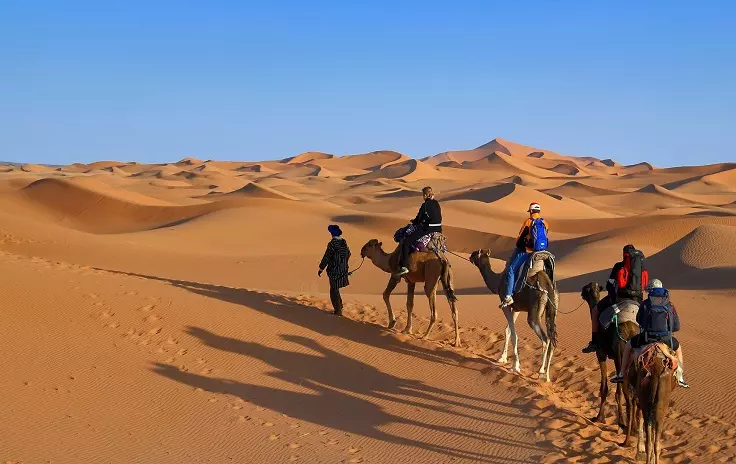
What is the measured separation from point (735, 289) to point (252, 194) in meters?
51.3

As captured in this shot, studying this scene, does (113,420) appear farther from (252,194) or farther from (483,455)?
(252,194)

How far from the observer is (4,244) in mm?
27562

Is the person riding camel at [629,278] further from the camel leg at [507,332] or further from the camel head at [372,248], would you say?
the camel head at [372,248]

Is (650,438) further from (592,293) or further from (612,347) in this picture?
(592,293)

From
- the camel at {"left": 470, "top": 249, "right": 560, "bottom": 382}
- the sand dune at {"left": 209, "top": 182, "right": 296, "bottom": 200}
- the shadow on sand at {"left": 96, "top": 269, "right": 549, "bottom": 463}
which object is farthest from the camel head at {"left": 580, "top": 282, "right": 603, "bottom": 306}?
the sand dune at {"left": 209, "top": 182, "right": 296, "bottom": 200}

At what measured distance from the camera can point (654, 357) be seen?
26.3ft

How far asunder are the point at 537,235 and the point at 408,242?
2584mm

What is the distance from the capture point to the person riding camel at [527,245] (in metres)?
11.3

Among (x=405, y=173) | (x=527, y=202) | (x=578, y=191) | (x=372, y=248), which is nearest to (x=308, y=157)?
(x=405, y=173)

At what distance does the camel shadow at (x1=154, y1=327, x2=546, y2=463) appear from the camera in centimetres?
951

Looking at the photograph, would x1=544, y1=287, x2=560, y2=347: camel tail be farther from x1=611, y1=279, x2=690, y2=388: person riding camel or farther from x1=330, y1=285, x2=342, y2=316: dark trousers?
x1=330, y1=285, x2=342, y2=316: dark trousers

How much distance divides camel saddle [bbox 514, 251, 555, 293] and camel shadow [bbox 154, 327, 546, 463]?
1.93 metres

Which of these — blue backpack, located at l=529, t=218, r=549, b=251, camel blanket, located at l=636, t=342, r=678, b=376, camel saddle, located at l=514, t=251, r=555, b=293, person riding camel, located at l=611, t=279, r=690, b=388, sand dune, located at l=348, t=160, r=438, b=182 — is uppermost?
sand dune, located at l=348, t=160, r=438, b=182

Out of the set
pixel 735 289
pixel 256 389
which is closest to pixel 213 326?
pixel 256 389
